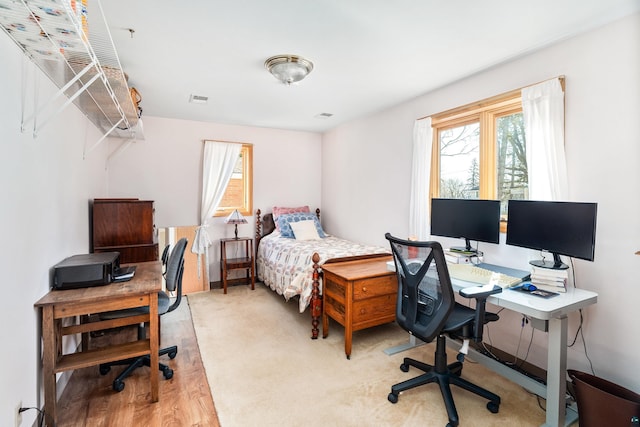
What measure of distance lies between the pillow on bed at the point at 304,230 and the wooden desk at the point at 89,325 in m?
2.44

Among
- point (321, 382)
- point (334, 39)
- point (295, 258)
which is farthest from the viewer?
point (295, 258)

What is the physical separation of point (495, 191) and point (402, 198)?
106 centimetres

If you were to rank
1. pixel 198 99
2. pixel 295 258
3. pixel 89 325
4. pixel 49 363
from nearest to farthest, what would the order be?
pixel 49 363
pixel 89 325
pixel 198 99
pixel 295 258

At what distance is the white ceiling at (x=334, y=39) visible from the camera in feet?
5.87

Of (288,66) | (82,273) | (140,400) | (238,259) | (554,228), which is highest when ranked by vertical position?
(288,66)

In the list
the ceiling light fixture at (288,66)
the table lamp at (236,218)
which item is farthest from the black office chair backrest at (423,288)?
the table lamp at (236,218)

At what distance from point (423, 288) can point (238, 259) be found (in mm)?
3239

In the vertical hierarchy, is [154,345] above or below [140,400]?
above

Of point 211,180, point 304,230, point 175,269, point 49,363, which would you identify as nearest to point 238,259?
point 304,230

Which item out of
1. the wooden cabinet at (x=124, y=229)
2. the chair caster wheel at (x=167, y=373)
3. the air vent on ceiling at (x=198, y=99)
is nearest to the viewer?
the chair caster wheel at (x=167, y=373)

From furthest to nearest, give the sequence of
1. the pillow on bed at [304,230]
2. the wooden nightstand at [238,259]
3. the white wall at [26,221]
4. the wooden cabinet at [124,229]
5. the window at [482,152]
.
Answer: the pillow on bed at [304,230] < the wooden nightstand at [238,259] < the wooden cabinet at [124,229] < the window at [482,152] < the white wall at [26,221]

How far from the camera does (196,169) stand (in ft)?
14.6

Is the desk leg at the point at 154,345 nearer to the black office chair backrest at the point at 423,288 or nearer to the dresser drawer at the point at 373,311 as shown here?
the dresser drawer at the point at 373,311

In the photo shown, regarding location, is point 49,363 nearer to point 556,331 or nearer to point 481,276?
point 481,276
